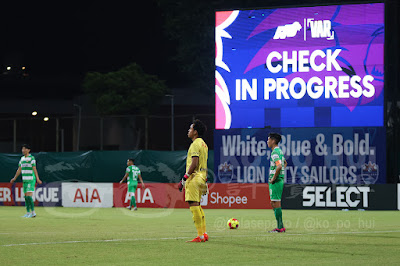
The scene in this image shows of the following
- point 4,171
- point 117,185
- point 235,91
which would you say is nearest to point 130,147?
point 4,171

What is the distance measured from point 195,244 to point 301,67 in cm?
1390

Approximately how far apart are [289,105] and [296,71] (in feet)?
4.00

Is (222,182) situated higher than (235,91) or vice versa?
(235,91)

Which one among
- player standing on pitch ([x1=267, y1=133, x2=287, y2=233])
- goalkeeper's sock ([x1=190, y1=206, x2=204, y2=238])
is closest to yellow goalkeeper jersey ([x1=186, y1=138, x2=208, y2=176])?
goalkeeper's sock ([x1=190, y1=206, x2=204, y2=238])

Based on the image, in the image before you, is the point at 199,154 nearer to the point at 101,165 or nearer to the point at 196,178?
the point at 196,178

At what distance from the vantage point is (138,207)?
2942 cm

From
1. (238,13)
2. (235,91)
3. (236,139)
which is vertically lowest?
(236,139)

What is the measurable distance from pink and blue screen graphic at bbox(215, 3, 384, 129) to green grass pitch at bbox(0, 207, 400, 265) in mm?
6108

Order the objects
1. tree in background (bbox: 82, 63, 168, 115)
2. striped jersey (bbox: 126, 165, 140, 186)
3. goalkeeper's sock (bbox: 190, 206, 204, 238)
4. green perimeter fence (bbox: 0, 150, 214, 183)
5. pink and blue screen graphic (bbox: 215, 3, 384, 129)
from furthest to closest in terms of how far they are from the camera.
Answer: tree in background (bbox: 82, 63, 168, 115) → green perimeter fence (bbox: 0, 150, 214, 183) → striped jersey (bbox: 126, 165, 140, 186) → pink and blue screen graphic (bbox: 215, 3, 384, 129) → goalkeeper's sock (bbox: 190, 206, 204, 238)

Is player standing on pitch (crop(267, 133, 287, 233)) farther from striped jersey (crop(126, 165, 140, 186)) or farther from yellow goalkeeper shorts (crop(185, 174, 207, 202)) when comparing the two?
striped jersey (crop(126, 165, 140, 186))

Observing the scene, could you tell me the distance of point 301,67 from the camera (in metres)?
25.8

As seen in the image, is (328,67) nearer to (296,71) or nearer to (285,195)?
(296,71)

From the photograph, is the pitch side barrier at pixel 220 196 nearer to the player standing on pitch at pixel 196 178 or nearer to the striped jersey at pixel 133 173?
the striped jersey at pixel 133 173

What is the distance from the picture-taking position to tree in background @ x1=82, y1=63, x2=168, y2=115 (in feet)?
227
